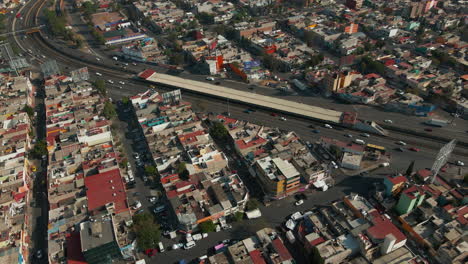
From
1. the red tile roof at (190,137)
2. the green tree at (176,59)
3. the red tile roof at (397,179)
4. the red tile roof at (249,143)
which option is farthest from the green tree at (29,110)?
the red tile roof at (397,179)

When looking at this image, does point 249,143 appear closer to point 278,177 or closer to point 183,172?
point 278,177

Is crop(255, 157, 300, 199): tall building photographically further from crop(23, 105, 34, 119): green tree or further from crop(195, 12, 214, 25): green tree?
crop(195, 12, 214, 25): green tree

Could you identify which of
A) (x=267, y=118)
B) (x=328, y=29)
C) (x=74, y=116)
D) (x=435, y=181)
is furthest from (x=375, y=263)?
(x=328, y=29)

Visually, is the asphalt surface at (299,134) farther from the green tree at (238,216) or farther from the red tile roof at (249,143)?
the red tile roof at (249,143)

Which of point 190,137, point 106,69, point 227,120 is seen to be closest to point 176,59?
point 106,69

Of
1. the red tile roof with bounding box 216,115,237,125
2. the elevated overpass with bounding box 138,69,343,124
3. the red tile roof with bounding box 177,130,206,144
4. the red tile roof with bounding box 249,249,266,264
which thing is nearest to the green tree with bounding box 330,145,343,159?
the elevated overpass with bounding box 138,69,343,124

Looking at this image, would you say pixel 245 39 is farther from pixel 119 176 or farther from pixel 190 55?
pixel 119 176
